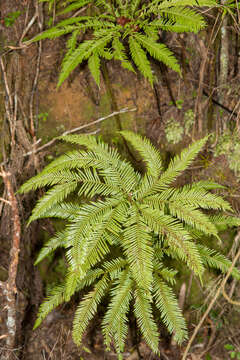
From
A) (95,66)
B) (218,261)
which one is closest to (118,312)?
(218,261)

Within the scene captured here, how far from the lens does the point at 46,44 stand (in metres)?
4.09

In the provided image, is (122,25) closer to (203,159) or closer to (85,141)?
(85,141)

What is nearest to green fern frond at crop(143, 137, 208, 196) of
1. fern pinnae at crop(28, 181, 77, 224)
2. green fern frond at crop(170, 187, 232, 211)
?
green fern frond at crop(170, 187, 232, 211)

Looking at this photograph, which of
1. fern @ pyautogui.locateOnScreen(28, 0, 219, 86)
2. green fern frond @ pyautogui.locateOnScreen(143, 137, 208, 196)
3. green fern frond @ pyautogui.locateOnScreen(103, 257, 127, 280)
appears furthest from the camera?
green fern frond @ pyautogui.locateOnScreen(103, 257, 127, 280)

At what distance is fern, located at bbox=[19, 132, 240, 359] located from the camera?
257cm

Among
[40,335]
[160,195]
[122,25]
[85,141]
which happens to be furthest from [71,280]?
[122,25]

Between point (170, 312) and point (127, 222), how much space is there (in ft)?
3.67

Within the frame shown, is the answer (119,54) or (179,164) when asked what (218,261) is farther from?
(119,54)

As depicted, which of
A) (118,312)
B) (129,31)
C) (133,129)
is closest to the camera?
(118,312)

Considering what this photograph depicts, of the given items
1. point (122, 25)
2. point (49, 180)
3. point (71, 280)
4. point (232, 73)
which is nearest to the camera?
point (71, 280)

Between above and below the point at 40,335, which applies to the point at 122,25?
above

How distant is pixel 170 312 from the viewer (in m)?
3.04

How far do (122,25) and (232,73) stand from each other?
5.14ft

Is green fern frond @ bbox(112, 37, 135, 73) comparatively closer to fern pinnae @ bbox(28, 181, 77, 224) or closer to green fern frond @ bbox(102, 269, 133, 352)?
fern pinnae @ bbox(28, 181, 77, 224)
